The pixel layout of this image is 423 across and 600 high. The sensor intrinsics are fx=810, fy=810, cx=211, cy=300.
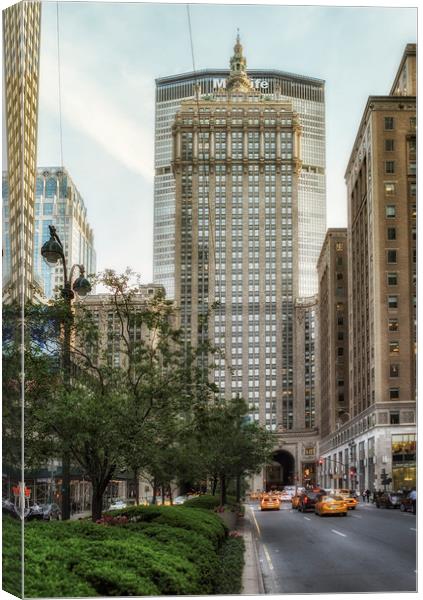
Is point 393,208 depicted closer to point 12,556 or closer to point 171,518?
point 171,518

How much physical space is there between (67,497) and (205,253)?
655 centimetres

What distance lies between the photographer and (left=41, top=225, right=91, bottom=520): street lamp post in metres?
15.9

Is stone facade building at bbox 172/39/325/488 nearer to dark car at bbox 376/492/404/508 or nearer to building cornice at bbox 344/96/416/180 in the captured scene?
building cornice at bbox 344/96/416/180

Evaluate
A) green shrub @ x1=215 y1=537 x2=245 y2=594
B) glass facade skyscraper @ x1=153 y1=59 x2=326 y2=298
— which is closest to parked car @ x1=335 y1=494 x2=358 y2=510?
green shrub @ x1=215 y1=537 x2=245 y2=594

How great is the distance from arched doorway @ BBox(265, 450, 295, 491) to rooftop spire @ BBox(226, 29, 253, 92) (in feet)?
36.6

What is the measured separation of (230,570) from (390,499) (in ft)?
43.8

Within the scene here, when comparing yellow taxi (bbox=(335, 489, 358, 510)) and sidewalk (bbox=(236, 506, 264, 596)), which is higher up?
sidewalk (bbox=(236, 506, 264, 596))

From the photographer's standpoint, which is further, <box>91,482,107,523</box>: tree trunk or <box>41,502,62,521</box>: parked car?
<box>91,482,107,523</box>: tree trunk

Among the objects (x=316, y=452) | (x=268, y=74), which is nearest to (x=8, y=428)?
(x=268, y=74)

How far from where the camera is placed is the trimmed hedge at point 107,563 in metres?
11.4

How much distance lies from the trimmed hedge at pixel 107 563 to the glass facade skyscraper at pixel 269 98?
654cm

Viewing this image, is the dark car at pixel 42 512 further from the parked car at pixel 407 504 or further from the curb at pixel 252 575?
the parked car at pixel 407 504

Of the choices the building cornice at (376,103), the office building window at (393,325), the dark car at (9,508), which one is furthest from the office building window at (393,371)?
A: the dark car at (9,508)

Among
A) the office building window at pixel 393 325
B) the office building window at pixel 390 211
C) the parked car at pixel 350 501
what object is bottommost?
the parked car at pixel 350 501
